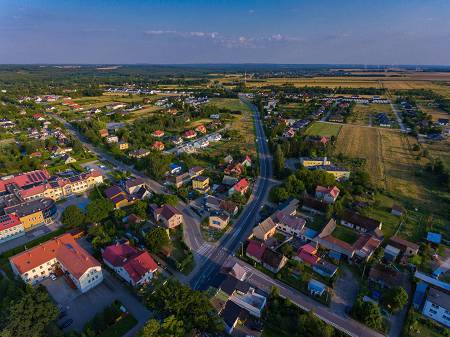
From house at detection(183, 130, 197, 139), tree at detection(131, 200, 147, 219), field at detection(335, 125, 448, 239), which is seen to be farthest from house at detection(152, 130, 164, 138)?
field at detection(335, 125, 448, 239)

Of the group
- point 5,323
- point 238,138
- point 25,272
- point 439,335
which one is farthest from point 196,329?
point 238,138

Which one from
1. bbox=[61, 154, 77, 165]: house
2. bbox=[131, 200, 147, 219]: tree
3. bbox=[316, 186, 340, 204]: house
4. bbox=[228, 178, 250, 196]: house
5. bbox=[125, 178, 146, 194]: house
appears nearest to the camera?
bbox=[131, 200, 147, 219]: tree

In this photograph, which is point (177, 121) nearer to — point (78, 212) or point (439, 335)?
point (78, 212)

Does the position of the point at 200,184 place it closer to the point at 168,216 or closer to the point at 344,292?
the point at 168,216

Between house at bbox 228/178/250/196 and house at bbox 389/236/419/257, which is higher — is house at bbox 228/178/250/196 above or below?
above

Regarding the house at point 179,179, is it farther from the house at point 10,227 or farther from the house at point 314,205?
the house at point 10,227

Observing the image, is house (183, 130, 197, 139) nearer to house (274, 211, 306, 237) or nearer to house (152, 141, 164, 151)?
house (152, 141, 164, 151)

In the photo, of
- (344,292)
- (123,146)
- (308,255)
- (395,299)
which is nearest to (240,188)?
(308,255)
